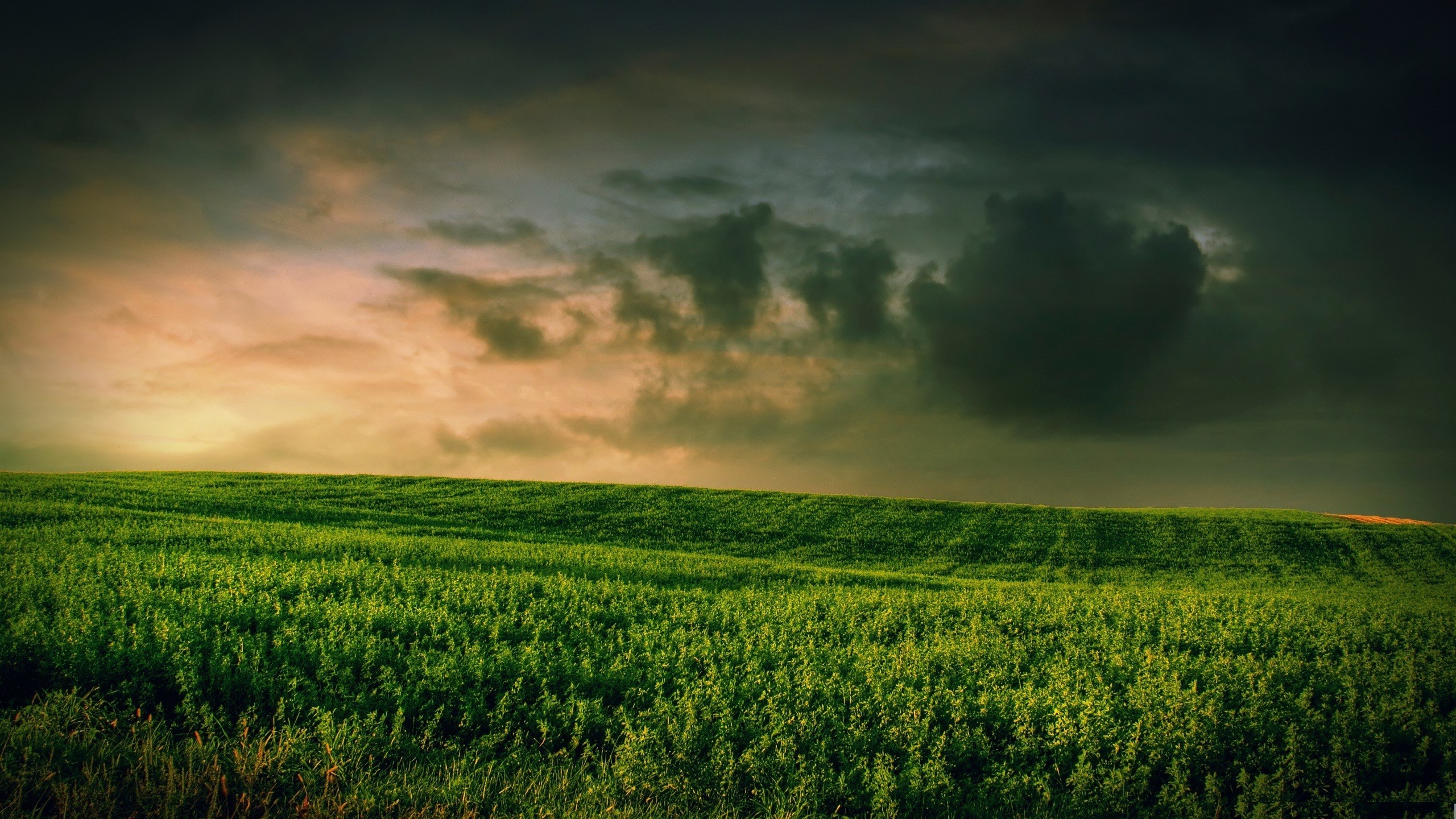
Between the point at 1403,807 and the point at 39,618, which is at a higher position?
the point at 39,618

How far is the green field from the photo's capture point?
6801 millimetres

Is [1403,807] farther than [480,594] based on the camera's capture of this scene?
No

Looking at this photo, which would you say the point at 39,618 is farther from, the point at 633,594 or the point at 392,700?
the point at 633,594

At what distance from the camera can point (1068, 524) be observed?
144 feet

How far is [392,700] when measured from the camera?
8.90m

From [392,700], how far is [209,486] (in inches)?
1519

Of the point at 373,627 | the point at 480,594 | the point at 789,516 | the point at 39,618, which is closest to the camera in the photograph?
the point at 39,618

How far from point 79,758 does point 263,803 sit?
6.90 ft

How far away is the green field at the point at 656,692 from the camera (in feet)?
22.3

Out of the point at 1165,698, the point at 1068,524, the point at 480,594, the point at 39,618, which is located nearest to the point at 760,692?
the point at 1165,698

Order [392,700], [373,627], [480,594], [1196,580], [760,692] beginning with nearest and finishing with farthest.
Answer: [392,700] < [760,692] < [373,627] < [480,594] < [1196,580]

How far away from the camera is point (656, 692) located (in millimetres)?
9680

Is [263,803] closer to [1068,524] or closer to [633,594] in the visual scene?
[633,594]

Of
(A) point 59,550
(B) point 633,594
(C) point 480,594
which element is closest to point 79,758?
(C) point 480,594
